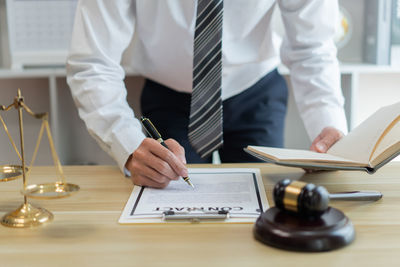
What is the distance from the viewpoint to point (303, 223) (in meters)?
0.65

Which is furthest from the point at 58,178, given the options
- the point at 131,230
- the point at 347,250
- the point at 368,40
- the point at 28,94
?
the point at 368,40

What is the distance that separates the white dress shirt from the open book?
328 mm

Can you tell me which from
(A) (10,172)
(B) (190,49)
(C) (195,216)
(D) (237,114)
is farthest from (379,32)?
(A) (10,172)

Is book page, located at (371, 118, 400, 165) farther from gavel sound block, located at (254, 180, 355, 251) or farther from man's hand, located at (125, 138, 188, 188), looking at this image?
man's hand, located at (125, 138, 188, 188)

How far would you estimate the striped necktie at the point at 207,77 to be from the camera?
1227mm

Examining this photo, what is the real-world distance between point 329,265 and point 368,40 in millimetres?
1967

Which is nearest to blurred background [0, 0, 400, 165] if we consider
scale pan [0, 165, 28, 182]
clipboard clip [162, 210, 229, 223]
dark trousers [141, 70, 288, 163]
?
dark trousers [141, 70, 288, 163]

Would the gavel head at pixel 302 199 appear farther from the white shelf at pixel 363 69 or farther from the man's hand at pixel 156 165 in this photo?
the white shelf at pixel 363 69

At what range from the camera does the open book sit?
2.85ft

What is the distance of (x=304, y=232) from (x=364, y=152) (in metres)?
0.37

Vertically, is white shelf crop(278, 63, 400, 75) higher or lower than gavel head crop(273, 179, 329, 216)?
lower

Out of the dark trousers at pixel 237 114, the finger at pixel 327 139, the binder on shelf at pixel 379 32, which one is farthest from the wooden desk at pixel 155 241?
the binder on shelf at pixel 379 32

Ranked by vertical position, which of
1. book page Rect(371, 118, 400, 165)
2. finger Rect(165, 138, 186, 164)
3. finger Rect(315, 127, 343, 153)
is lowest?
finger Rect(315, 127, 343, 153)

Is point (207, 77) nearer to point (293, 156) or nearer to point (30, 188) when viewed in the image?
point (293, 156)
